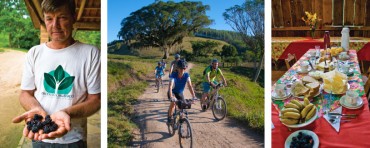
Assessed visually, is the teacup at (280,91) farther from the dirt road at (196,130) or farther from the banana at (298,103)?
the dirt road at (196,130)

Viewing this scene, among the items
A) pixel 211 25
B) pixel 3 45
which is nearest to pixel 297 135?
pixel 211 25

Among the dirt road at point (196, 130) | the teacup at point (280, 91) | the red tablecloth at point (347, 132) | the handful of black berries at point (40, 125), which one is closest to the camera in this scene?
the red tablecloth at point (347, 132)

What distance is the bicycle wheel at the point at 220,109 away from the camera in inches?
140

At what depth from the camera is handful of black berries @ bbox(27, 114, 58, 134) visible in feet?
11.2

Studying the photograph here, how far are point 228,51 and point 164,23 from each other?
555 mm

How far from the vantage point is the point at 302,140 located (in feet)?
8.75

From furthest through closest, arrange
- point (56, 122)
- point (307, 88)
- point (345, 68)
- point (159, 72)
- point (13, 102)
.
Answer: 1. point (13, 102)
2. point (159, 72)
3. point (56, 122)
4. point (345, 68)
5. point (307, 88)

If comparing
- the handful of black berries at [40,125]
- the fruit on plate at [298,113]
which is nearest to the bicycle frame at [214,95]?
the fruit on plate at [298,113]

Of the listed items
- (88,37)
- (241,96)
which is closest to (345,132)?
(241,96)

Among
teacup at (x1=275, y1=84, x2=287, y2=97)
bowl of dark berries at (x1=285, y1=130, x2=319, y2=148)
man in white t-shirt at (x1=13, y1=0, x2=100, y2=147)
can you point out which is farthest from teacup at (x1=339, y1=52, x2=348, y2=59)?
man in white t-shirt at (x1=13, y1=0, x2=100, y2=147)

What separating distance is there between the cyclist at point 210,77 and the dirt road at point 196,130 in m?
0.07

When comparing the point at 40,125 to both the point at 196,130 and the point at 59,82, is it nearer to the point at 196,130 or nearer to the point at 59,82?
the point at 59,82

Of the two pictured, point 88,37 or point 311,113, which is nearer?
point 311,113

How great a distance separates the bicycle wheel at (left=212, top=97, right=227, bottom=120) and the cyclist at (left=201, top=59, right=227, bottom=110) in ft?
0.24
